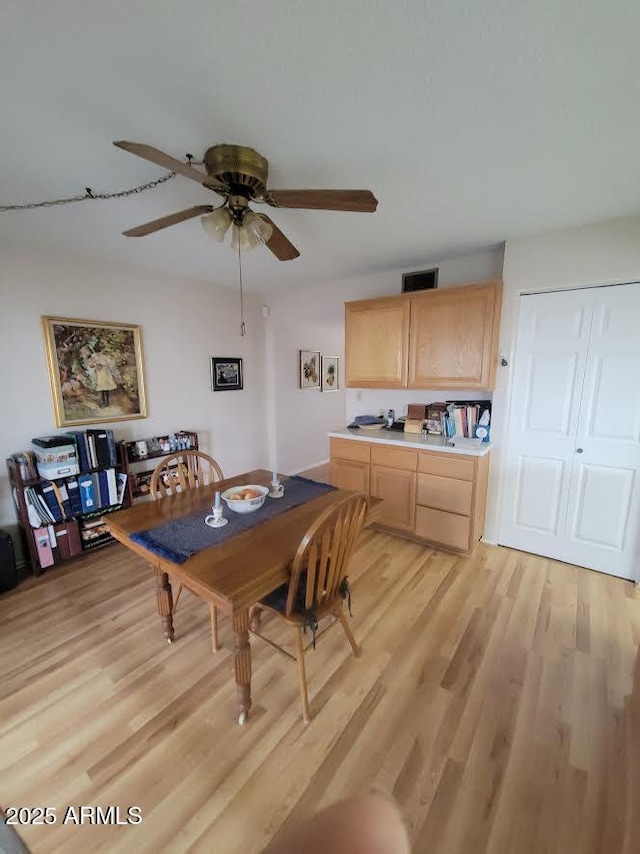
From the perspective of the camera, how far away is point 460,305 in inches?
104

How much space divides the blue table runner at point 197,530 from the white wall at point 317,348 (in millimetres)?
1854

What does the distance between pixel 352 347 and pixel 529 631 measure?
247 centimetres

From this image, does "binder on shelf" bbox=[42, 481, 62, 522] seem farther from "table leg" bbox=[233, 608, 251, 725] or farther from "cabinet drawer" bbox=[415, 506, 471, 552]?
"cabinet drawer" bbox=[415, 506, 471, 552]

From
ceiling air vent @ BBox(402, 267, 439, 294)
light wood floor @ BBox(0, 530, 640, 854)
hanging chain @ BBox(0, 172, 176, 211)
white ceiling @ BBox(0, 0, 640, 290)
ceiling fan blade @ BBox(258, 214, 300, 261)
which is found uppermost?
white ceiling @ BBox(0, 0, 640, 290)

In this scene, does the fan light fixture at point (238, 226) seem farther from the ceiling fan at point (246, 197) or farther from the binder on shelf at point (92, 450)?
the binder on shelf at point (92, 450)

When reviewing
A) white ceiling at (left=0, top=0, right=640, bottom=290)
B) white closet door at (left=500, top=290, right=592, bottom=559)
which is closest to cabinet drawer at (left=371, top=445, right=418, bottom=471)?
white closet door at (left=500, top=290, right=592, bottom=559)

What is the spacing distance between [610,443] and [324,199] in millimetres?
2457

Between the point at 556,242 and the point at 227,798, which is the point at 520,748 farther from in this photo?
the point at 556,242

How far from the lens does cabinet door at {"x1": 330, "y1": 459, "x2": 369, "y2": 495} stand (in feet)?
10.2

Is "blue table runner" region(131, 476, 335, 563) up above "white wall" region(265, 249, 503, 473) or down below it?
below

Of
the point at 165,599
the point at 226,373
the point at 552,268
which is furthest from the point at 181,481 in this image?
the point at 552,268

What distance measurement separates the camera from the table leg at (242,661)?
1.36 m

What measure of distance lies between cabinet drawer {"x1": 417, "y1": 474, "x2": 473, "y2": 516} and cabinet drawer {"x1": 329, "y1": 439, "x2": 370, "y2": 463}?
53 centimetres

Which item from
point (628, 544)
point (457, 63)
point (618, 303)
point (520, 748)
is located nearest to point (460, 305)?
point (618, 303)
